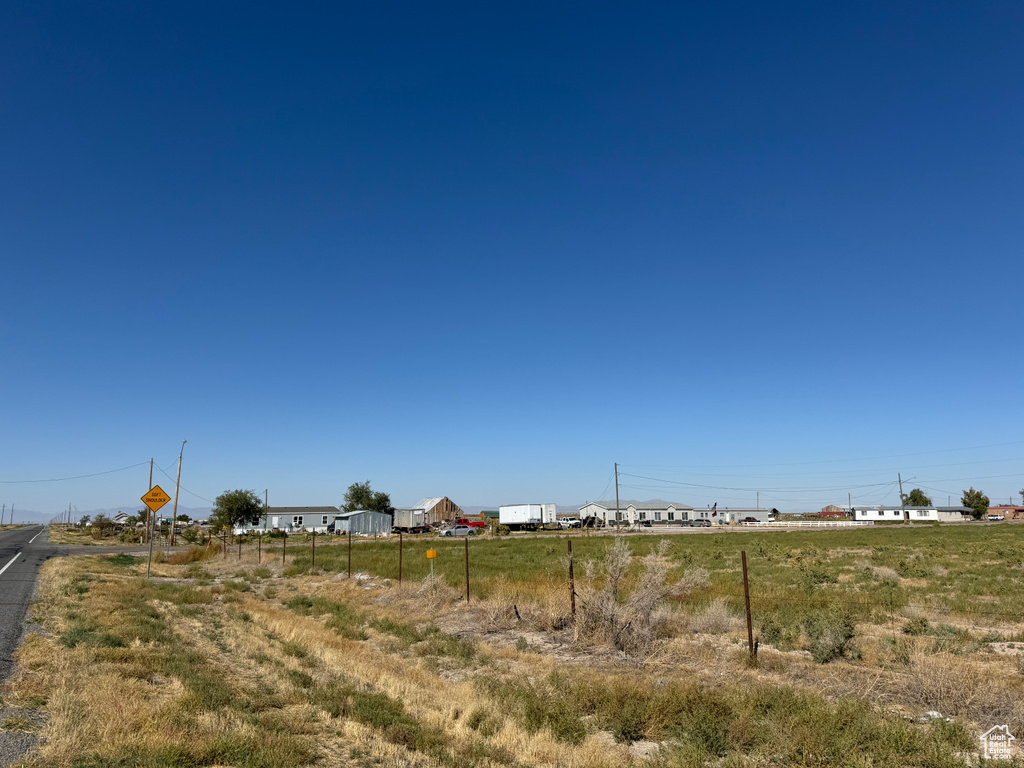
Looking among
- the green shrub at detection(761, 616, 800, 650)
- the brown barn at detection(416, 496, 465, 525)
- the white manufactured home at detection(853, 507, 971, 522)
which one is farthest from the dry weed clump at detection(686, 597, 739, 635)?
the white manufactured home at detection(853, 507, 971, 522)

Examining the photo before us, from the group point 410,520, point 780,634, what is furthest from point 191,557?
point 410,520

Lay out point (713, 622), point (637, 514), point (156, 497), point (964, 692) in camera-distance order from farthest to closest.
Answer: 1. point (637, 514)
2. point (156, 497)
3. point (713, 622)
4. point (964, 692)

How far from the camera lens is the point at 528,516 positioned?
99.0m

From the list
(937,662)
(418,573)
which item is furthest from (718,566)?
(937,662)

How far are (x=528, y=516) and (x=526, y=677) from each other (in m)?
89.4

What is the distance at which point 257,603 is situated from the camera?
21.5 metres

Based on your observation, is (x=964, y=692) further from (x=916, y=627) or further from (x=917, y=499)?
(x=917, y=499)

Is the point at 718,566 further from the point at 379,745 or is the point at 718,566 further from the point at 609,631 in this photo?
the point at 379,745

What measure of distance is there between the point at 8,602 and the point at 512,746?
58.2ft

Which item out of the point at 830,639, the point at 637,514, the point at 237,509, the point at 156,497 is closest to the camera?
the point at 830,639

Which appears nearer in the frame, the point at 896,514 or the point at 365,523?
the point at 365,523

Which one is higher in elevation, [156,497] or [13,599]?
[156,497]

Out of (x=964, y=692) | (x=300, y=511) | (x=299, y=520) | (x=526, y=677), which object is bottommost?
(x=526, y=677)

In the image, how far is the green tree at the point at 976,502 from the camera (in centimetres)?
12636
